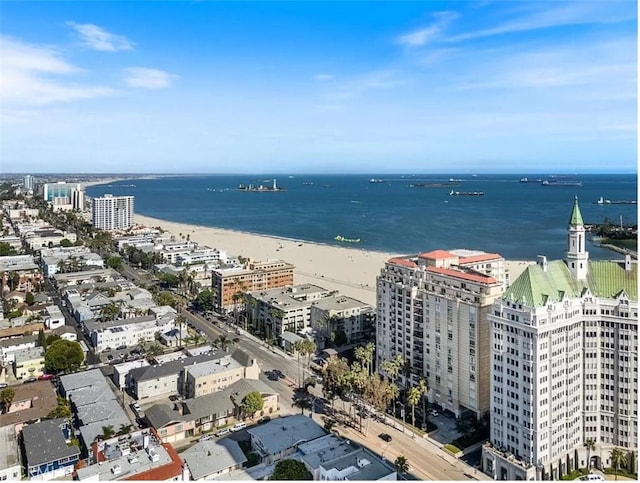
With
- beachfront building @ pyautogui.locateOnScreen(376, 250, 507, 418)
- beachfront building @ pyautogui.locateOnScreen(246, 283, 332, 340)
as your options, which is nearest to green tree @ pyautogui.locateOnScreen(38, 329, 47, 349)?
beachfront building @ pyautogui.locateOnScreen(246, 283, 332, 340)

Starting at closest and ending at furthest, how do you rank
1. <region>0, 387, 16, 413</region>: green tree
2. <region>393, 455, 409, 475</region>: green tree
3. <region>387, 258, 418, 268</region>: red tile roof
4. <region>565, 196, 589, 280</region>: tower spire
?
<region>393, 455, 409, 475</region>: green tree, <region>565, 196, 589, 280</region>: tower spire, <region>0, 387, 16, 413</region>: green tree, <region>387, 258, 418, 268</region>: red tile roof

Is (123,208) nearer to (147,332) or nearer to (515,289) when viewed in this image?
(147,332)

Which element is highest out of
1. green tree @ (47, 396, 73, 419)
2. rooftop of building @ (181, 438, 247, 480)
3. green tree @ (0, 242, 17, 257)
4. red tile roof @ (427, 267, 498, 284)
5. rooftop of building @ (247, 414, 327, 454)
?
red tile roof @ (427, 267, 498, 284)

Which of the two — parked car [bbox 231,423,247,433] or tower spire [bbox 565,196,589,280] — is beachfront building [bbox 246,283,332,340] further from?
tower spire [bbox 565,196,589,280]

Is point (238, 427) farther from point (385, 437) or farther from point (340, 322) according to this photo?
point (340, 322)

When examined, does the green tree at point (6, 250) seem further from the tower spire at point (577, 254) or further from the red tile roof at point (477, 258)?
the tower spire at point (577, 254)

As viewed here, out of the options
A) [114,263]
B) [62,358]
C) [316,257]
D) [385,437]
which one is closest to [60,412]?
[62,358]
